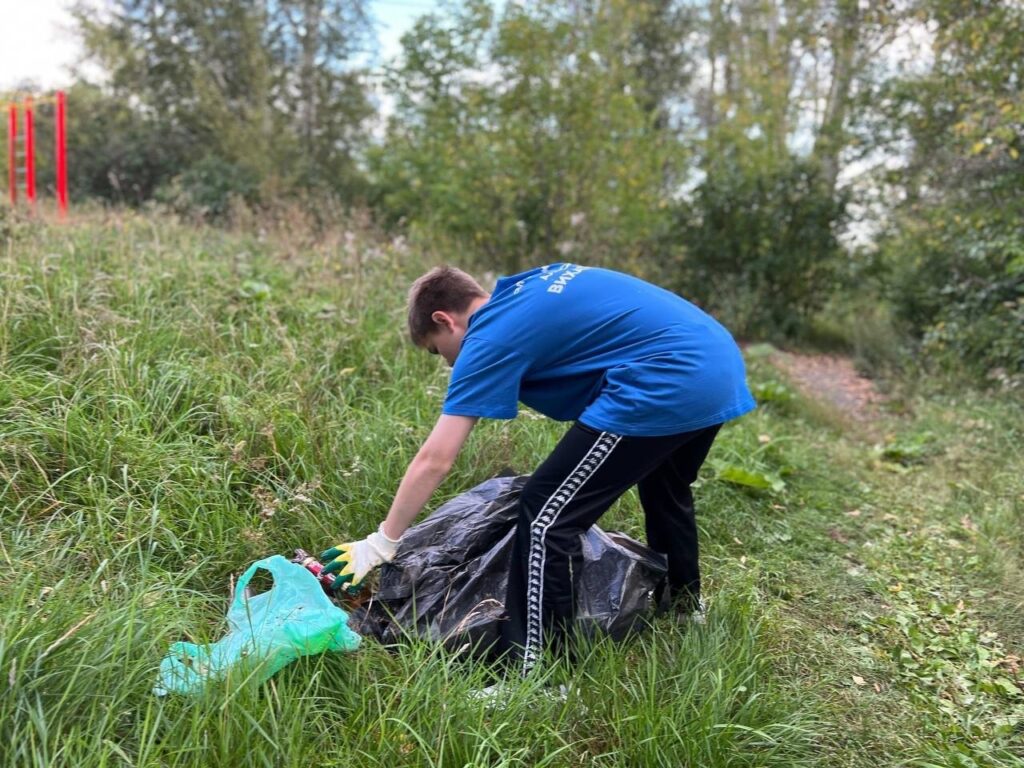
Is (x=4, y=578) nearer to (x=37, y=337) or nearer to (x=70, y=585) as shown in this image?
(x=70, y=585)

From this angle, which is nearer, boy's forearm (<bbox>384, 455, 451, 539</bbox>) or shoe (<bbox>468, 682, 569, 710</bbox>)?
shoe (<bbox>468, 682, 569, 710</bbox>)

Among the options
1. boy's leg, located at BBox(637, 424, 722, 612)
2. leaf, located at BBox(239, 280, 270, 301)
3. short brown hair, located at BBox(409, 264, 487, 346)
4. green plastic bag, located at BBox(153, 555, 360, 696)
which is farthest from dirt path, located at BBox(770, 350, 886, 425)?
green plastic bag, located at BBox(153, 555, 360, 696)

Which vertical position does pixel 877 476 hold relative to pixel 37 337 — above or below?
below

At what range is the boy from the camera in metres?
2.21

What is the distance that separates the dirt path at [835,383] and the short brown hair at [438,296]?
5377 millimetres

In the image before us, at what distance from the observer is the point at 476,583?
2.53 metres

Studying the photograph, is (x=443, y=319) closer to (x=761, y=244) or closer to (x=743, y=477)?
(x=743, y=477)

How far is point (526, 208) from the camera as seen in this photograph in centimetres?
911

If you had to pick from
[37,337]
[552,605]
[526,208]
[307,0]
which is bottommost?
[552,605]

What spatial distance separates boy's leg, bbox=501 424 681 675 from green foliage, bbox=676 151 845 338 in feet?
26.5

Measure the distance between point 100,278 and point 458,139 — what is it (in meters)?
5.61

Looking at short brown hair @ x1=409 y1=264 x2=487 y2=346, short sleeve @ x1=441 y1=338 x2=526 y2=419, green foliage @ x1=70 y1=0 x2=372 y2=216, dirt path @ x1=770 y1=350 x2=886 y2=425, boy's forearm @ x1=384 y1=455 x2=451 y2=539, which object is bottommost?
dirt path @ x1=770 y1=350 x2=886 y2=425

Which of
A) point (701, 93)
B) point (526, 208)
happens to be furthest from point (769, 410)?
point (701, 93)

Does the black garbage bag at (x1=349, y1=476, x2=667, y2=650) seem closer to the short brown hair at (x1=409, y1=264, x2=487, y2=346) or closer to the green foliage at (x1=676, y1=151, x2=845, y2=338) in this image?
the short brown hair at (x1=409, y1=264, x2=487, y2=346)
